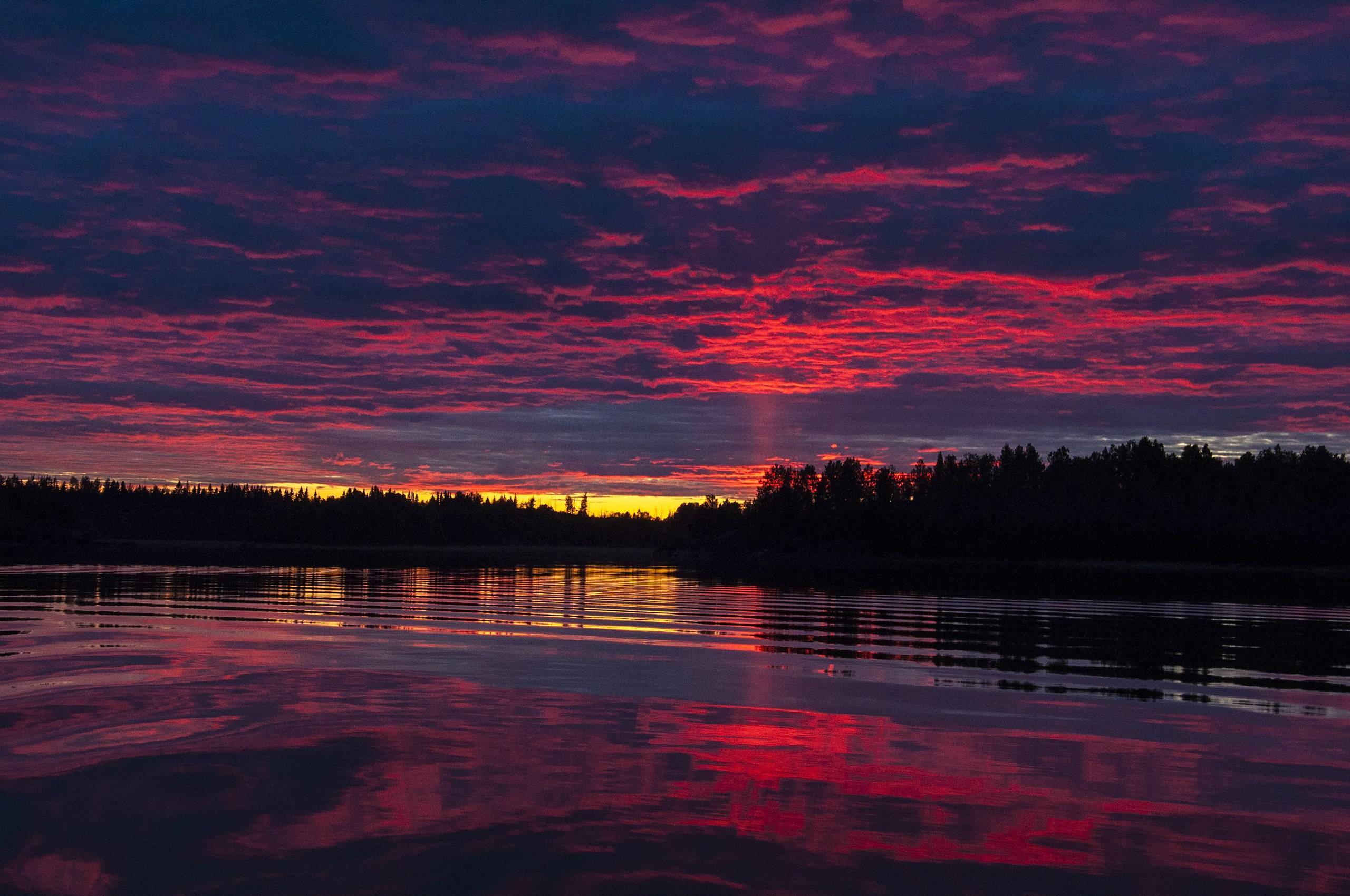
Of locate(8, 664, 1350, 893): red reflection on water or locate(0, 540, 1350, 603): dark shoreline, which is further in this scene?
locate(0, 540, 1350, 603): dark shoreline

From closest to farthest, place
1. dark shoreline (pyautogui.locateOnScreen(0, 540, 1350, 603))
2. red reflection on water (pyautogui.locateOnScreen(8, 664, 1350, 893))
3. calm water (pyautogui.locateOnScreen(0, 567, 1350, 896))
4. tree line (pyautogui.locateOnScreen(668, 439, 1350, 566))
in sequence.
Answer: calm water (pyautogui.locateOnScreen(0, 567, 1350, 896)), red reflection on water (pyautogui.locateOnScreen(8, 664, 1350, 893)), dark shoreline (pyautogui.locateOnScreen(0, 540, 1350, 603)), tree line (pyautogui.locateOnScreen(668, 439, 1350, 566))

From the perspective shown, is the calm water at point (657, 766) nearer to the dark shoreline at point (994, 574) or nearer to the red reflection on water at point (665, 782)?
the red reflection on water at point (665, 782)

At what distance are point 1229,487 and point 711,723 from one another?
20381 centimetres

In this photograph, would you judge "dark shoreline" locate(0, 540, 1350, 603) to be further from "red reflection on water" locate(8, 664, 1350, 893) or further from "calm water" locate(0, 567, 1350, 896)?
"red reflection on water" locate(8, 664, 1350, 893)

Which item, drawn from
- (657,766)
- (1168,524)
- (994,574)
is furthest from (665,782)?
(1168,524)

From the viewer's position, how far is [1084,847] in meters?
9.27

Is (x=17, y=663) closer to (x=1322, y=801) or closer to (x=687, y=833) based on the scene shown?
(x=687, y=833)

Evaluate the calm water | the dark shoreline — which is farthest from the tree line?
the calm water

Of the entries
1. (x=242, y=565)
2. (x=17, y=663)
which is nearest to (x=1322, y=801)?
(x=17, y=663)

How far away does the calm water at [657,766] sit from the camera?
8.54m

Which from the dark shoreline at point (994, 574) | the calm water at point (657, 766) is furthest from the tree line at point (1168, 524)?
the calm water at point (657, 766)

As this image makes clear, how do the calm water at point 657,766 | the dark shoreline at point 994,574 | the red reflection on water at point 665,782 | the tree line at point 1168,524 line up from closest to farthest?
the calm water at point 657,766, the red reflection on water at point 665,782, the dark shoreline at point 994,574, the tree line at point 1168,524

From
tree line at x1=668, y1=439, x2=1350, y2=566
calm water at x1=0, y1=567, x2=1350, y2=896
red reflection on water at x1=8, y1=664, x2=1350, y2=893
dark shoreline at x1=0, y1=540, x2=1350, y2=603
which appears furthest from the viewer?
tree line at x1=668, y1=439, x2=1350, y2=566

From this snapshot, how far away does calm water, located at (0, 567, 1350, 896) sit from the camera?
854cm
